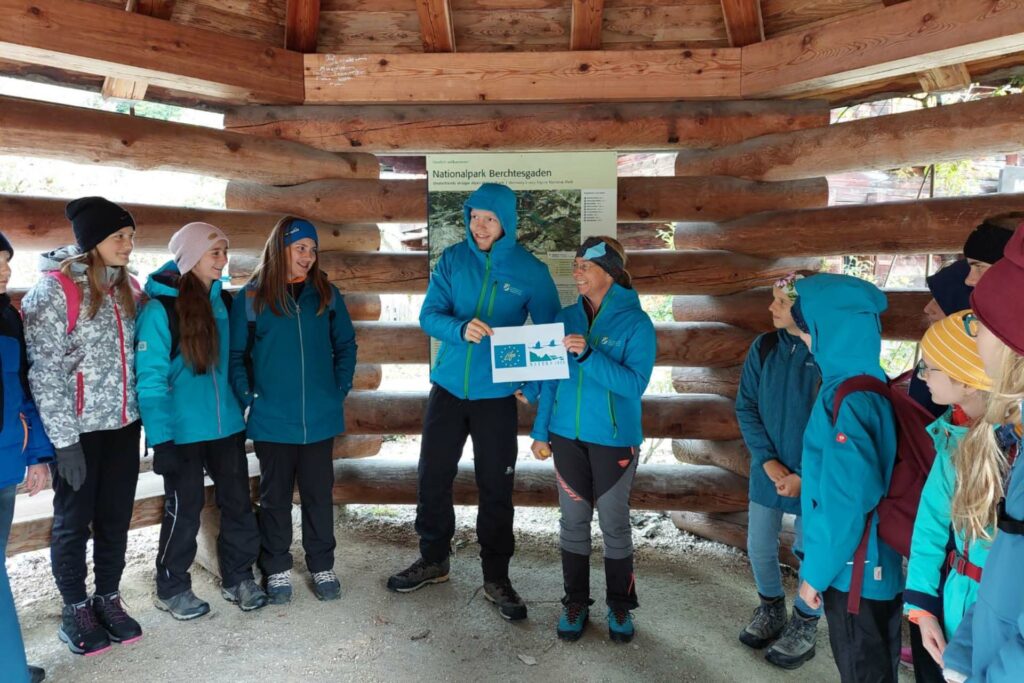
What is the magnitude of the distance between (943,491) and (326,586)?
4.06 meters

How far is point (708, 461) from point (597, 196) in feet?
7.88

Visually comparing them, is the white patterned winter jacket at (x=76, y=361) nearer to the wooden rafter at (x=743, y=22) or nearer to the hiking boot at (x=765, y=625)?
the hiking boot at (x=765, y=625)

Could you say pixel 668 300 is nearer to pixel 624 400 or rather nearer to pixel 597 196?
pixel 597 196

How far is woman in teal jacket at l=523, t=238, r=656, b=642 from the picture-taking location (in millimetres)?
→ 4594

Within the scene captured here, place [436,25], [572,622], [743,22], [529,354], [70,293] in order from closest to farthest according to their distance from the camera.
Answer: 1. [70,293]
2. [529,354]
3. [572,622]
4. [743,22]
5. [436,25]

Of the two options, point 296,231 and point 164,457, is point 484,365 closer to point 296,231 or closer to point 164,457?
point 296,231

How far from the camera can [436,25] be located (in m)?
6.19

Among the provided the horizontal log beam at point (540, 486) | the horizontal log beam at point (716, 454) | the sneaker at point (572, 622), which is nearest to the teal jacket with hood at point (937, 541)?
the sneaker at point (572, 622)

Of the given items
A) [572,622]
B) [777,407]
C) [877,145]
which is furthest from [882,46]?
[572,622]

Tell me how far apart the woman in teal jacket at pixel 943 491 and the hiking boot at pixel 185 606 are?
421 cm

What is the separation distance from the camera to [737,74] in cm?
615

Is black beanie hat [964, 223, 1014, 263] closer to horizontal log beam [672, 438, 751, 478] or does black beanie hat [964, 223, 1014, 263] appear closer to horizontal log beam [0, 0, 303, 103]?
horizontal log beam [672, 438, 751, 478]

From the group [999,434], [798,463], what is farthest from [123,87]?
[999,434]

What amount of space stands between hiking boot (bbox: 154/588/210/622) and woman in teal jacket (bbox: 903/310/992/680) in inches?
166
